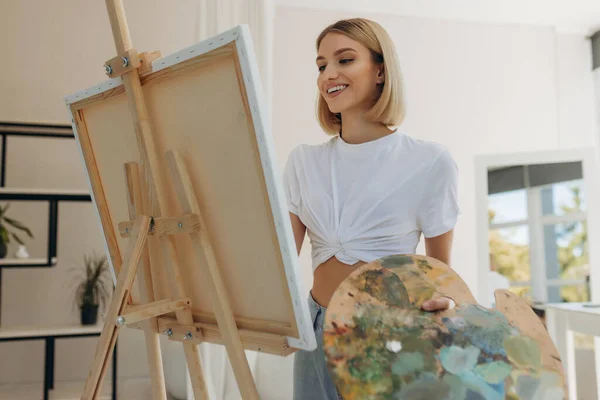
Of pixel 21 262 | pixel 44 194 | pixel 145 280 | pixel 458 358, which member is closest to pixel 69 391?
pixel 21 262

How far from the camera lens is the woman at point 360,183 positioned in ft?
3.59

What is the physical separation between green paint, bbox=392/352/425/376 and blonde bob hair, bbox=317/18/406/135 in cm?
56

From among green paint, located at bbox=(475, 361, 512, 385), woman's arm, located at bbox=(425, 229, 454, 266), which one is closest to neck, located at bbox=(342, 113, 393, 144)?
woman's arm, located at bbox=(425, 229, 454, 266)

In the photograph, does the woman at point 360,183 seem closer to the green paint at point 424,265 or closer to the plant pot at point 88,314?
the green paint at point 424,265

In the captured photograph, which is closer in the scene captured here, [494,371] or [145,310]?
[494,371]

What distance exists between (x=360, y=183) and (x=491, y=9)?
10.8ft

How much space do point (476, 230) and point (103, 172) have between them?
3112mm

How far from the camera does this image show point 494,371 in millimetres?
779

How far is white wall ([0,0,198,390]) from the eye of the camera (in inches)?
118

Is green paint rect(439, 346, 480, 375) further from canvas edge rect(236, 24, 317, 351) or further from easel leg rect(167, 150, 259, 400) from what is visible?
easel leg rect(167, 150, 259, 400)

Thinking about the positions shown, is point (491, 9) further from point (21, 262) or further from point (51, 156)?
point (21, 262)

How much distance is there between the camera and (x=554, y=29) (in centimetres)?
422

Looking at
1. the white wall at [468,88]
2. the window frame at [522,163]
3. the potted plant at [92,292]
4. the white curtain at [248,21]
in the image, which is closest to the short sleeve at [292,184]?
the white curtain at [248,21]

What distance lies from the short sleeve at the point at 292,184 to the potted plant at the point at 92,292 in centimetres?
181
